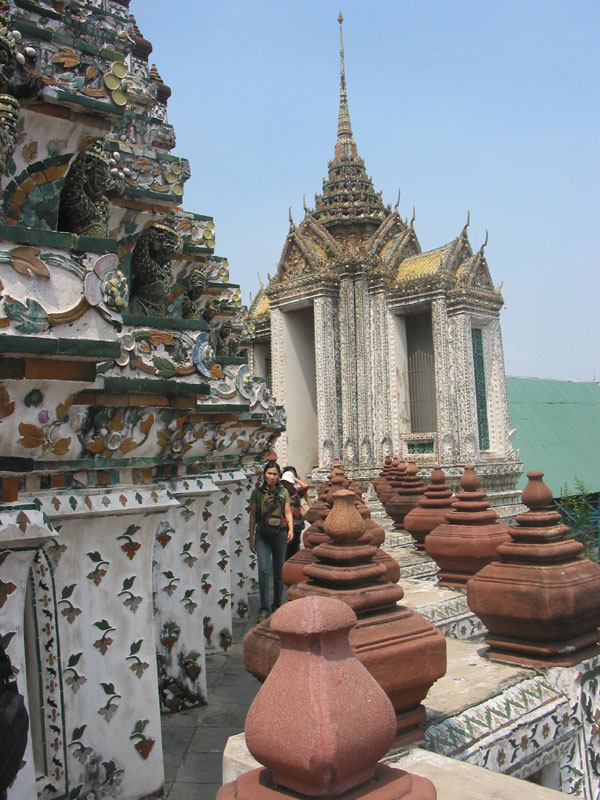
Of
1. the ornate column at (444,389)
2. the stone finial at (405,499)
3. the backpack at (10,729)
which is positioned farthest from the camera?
the ornate column at (444,389)

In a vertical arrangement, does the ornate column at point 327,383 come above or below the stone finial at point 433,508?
above

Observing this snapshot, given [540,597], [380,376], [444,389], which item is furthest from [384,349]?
[540,597]

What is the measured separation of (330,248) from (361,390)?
3.47 meters

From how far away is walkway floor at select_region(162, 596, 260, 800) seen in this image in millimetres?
4172

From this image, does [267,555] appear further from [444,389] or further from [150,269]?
[444,389]

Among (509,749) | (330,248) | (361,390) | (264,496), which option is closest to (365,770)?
(509,749)

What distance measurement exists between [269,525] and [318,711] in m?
5.21

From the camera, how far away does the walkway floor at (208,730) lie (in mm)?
4172

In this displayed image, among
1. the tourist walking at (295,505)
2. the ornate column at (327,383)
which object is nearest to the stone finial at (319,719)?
the tourist walking at (295,505)

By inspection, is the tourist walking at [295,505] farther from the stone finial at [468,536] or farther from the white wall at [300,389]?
the white wall at [300,389]

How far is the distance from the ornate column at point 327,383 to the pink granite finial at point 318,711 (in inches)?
613

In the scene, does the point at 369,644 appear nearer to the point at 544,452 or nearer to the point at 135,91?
the point at 135,91

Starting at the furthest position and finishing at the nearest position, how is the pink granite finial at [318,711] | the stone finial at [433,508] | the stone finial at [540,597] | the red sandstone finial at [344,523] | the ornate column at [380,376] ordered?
the ornate column at [380,376]
the stone finial at [433,508]
the stone finial at [540,597]
the red sandstone finial at [344,523]
the pink granite finial at [318,711]

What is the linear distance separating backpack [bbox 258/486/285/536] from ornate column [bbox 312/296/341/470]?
10.5 metres
